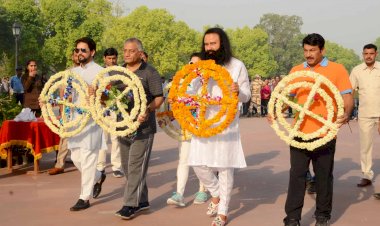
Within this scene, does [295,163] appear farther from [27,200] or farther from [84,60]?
[27,200]

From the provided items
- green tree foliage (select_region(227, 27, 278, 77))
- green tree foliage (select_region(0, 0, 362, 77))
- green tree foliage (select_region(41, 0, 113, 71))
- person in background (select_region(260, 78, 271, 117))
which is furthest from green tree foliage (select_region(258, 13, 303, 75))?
person in background (select_region(260, 78, 271, 117))

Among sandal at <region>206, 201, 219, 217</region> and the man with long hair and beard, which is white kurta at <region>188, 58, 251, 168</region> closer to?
the man with long hair and beard

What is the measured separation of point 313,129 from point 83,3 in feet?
200

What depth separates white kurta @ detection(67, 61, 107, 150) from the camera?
7.40 m

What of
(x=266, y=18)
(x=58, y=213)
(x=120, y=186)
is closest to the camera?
(x=58, y=213)

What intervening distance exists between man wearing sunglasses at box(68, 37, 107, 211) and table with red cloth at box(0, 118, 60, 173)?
2974 mm

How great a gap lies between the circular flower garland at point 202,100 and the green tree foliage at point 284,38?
363ft

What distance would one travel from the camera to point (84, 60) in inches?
293

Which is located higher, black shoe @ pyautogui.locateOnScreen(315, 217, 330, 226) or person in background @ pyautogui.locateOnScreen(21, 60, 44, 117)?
person in background @ pyautogui.locateOnScreen(21, 60, 44, 117)

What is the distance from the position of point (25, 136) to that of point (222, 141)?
5268mm

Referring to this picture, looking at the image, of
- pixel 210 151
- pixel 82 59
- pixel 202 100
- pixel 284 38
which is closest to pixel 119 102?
pixel 82 59

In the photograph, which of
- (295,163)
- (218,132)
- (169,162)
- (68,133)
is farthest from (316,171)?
(169,162)

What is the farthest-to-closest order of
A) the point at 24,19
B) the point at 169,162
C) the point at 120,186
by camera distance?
the point at 24,19
the point at 169,162
the point at 120,186

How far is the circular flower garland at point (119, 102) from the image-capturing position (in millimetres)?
6656
